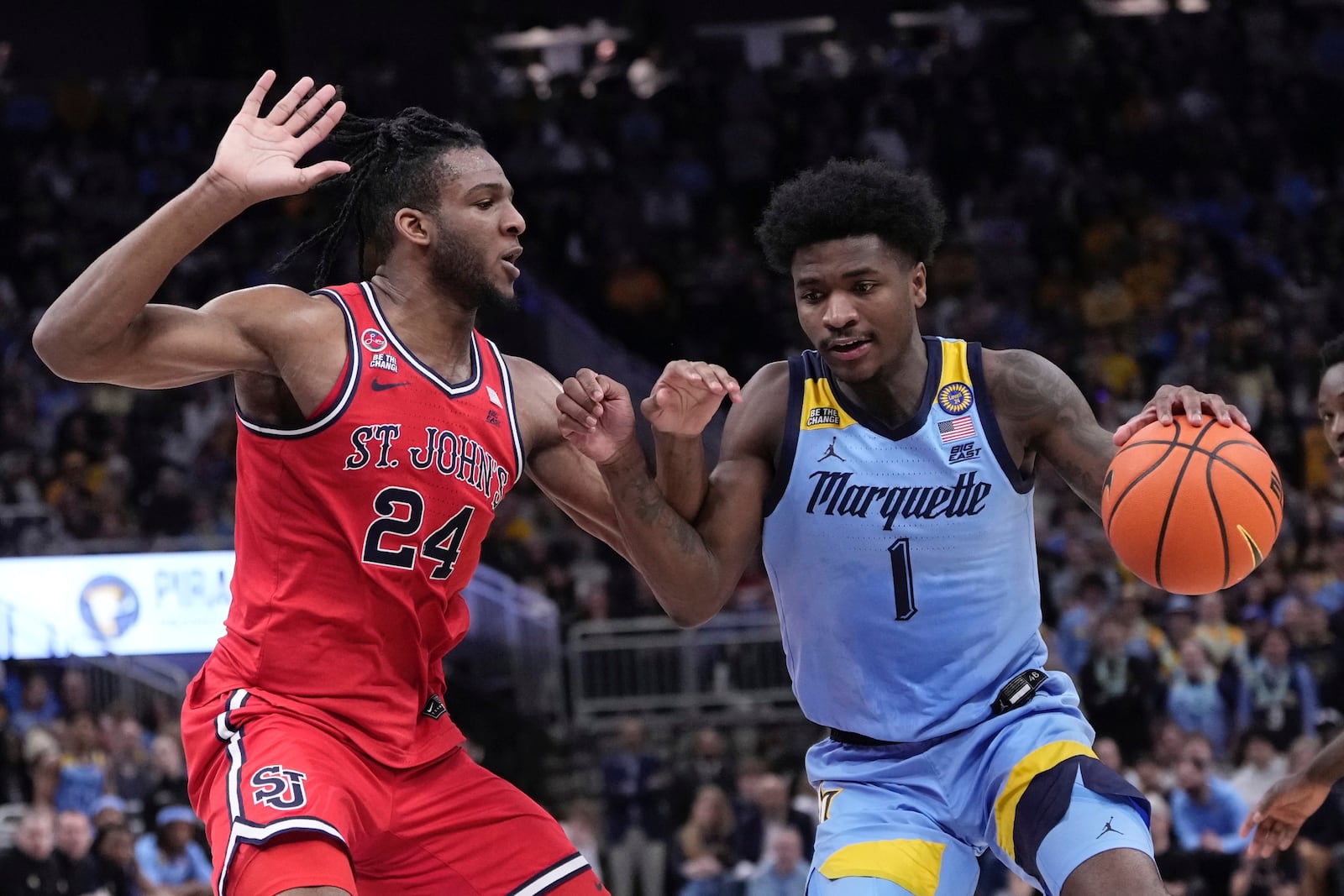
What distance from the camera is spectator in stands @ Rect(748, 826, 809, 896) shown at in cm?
1016

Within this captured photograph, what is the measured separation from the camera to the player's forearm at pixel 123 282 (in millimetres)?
3816

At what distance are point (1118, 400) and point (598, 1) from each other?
392 inches

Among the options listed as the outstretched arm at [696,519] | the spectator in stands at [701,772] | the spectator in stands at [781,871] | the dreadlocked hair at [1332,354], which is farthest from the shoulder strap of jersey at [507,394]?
the spectator in stands at [701,772]

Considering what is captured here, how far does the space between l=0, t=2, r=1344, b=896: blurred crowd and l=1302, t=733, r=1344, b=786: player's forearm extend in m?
5.25

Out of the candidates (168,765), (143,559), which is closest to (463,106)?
(143,559)

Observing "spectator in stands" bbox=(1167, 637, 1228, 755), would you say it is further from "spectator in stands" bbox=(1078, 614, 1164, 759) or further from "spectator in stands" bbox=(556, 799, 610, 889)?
"spectator in stands" bbox=(556, 799, 610, 889)

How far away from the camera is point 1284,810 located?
4.84 meters

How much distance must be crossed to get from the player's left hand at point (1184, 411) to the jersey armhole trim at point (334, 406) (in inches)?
77.0

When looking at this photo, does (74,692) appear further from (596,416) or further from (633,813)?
(596,416)

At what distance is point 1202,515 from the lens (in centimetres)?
403

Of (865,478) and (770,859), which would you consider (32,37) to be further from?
(865,478)

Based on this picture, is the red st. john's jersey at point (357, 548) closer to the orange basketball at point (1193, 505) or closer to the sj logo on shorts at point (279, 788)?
the sj logo on shorts at point (279, 788)

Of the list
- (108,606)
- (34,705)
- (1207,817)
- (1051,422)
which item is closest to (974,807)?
(1051,422)

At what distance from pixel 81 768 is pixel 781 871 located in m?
4.56
